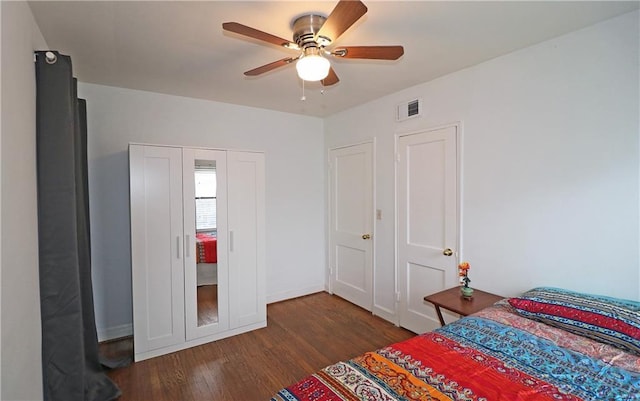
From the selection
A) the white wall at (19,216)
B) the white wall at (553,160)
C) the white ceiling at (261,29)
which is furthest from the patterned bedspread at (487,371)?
the white ceiling at (261,29)

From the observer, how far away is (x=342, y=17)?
138cm

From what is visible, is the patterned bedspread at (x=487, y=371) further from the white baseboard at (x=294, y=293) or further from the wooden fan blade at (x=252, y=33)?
the white baseboard at (x=294, y=293)

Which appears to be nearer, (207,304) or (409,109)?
(207,304)

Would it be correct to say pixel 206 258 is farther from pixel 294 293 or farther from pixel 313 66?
pixel 313 66

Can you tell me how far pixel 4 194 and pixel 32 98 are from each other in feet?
2.31

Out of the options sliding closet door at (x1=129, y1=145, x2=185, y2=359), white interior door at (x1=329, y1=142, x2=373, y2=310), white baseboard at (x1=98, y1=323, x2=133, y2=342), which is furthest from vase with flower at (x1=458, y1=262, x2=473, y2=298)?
white baseboard at (x1=98, y1=323, x2=133, y2=342)

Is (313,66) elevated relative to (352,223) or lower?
elevated

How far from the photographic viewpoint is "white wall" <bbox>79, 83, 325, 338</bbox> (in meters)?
2.97

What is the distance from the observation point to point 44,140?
1.66 metres

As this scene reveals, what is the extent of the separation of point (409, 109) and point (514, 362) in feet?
7.84

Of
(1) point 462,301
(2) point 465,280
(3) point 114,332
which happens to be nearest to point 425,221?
(2) point 465,280

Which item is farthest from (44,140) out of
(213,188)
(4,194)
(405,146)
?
(405,146)

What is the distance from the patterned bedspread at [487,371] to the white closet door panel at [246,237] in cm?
192

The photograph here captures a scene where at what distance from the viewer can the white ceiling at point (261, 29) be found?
1.72 meters
